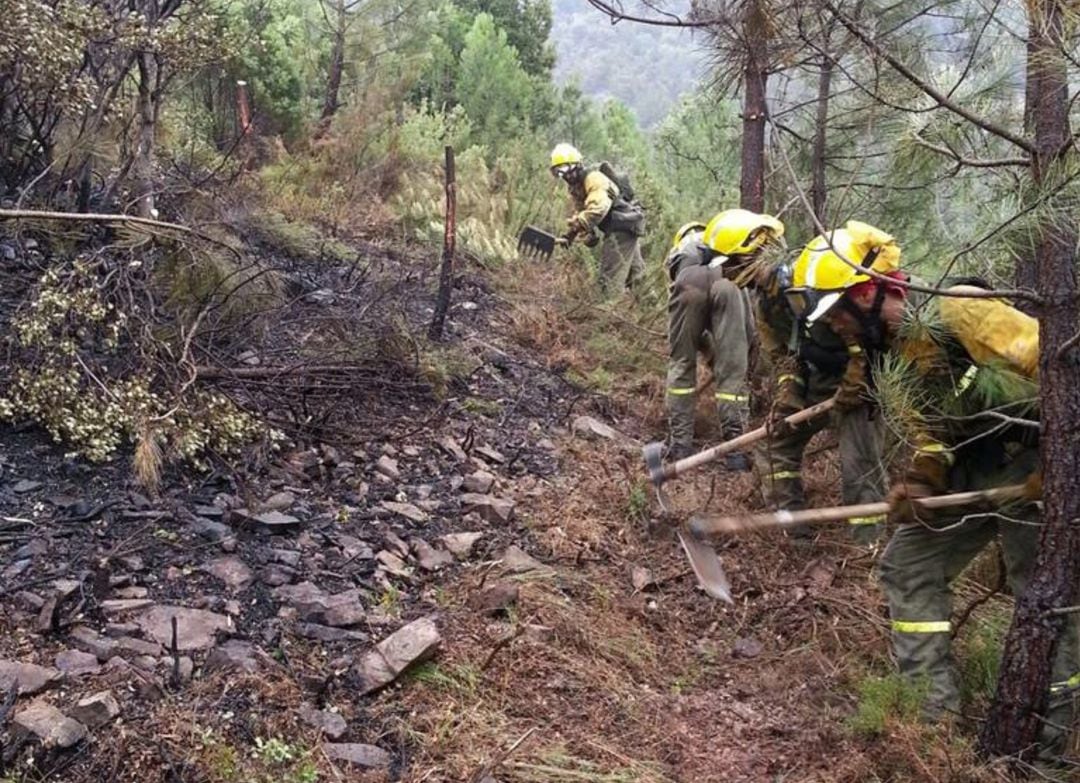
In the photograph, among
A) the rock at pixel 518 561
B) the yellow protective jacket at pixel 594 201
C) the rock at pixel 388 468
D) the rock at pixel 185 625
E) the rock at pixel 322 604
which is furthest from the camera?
the yellow protective jacket at pixel 594 201

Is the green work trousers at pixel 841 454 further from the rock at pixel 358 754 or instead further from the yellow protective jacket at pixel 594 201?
the yellow protective jacket at pixel 594 201

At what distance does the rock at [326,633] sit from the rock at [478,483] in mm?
1540

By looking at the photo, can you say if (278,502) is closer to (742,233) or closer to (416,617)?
(416,617)

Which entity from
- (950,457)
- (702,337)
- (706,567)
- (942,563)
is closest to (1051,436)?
(950,457)

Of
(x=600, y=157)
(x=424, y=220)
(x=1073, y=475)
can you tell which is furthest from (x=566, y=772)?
(x=600, y=157)

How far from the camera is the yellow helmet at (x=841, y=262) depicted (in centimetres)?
410

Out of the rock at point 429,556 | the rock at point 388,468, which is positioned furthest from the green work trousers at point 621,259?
the rock at point 429,556

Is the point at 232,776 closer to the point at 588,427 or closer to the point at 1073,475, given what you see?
the point at 1073,475

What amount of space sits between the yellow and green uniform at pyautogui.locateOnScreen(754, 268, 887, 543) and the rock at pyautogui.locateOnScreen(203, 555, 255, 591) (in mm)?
2628

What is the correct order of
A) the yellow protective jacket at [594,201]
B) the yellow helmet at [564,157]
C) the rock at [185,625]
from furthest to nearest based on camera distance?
the yellow helmet at [564,157], the yellow protective jacket at [594,201], the rock at [185,625]

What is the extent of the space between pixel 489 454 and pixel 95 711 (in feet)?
9.76

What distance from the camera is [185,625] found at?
3.53 metres

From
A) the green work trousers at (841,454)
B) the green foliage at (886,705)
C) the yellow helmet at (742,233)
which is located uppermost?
the yellow helmet at (742,233)

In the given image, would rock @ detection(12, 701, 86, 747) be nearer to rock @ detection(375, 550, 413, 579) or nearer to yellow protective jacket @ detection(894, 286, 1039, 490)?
rock @ detection(375, 550, 413, 579)
